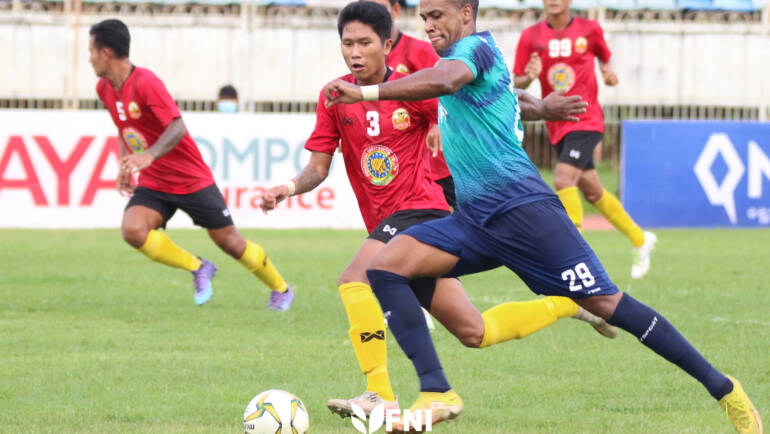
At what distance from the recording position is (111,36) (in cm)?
934

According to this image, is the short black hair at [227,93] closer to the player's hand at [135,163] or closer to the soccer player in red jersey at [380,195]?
the player's hand at [135,163]

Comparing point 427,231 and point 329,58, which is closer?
point 427,231

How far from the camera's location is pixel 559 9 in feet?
38.2

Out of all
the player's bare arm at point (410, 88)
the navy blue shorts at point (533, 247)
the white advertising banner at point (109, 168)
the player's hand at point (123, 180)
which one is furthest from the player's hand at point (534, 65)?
the white advertising banner at point (109, 168)

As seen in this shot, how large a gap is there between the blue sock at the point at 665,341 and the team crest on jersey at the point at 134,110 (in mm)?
5209

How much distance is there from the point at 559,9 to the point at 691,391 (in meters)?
5.90

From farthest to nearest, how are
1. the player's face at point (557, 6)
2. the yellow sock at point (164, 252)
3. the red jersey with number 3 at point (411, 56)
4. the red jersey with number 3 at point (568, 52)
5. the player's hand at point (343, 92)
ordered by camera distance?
the red jersey with number 3 at point (568, 52), the player's face at point (557, 6), the yellow sock at point (164, 252), the red jersey with number 3 at point (411, 56), the player's hand at point (343, 92)

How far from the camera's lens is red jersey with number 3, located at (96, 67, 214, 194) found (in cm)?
937

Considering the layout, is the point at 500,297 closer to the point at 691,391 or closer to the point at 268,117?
the point at 691,391

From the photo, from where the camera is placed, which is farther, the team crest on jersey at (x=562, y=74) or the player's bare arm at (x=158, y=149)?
the team crest on jersey at (x=562, y=74)

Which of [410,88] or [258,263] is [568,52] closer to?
[258,263]

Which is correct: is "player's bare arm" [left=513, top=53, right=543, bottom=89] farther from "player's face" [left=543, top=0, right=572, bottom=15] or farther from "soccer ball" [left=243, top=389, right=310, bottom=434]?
"soccer ball" [left=243, top=389, right=310, bottom=434]

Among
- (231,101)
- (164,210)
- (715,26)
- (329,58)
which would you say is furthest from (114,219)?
(715,26)
